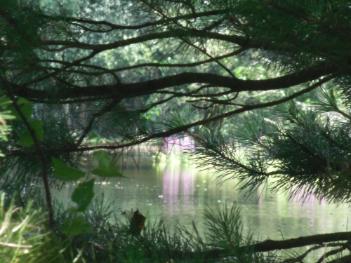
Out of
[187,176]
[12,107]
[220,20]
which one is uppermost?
[187,176]

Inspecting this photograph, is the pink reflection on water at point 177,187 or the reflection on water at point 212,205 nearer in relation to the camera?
the reflection on water at point 212,205

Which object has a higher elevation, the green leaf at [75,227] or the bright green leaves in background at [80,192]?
the bright green leaves in background at [80,192]

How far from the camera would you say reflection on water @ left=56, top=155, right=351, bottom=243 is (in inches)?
182

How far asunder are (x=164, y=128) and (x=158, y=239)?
2.37 feet

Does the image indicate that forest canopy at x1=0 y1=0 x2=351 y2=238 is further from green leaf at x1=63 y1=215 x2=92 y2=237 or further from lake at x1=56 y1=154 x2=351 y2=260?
lake at x1=56 y1=154 x2=351 y2=260

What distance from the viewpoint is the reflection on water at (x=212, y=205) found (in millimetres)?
4629

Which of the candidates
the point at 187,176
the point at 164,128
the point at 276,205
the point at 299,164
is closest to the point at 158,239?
the point at 299,164

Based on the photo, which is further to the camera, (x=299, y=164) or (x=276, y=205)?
(x=276, y=205)

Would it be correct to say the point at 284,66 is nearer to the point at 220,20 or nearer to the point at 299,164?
the point at 299,164

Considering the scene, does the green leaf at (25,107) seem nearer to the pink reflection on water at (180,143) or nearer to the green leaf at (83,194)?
the green leaf at (83,194)

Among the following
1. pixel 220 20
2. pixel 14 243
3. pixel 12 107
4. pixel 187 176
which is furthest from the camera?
pixel 187 176

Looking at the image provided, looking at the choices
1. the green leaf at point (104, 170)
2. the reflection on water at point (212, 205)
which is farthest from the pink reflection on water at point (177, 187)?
the green leaf at point (104, 170)

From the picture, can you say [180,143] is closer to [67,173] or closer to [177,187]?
[67,173]

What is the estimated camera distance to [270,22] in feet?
2.51
